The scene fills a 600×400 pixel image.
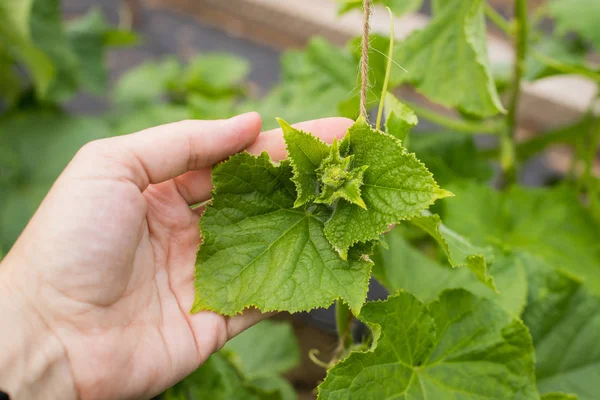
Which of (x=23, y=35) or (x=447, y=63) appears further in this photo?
(x=23, y=35)

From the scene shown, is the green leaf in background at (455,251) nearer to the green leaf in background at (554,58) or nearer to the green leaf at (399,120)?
the green leaf at (399,120)

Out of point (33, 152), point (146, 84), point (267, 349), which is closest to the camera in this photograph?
point (267, 349)

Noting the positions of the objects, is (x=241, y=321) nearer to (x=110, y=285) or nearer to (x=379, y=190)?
(x=110, y=285)

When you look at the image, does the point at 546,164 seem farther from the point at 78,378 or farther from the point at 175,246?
the point at 78,378

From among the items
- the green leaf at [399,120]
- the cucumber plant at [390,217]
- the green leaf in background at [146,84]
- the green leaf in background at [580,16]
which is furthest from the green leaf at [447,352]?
the green leaf in background at [146,84]

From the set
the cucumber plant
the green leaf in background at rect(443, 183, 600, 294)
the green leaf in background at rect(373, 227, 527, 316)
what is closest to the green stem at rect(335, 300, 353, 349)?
the cucumber plant

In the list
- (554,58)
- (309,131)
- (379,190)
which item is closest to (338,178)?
(379,190)

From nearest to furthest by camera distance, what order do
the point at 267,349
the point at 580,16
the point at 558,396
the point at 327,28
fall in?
the point at 558,396, the point at 580,16, the point at 267,349, the point at 327,28
